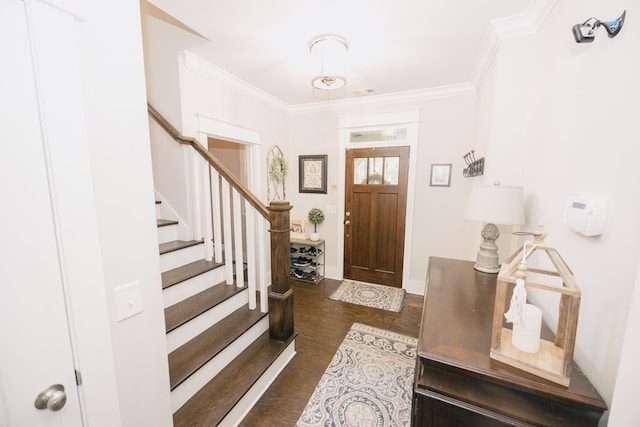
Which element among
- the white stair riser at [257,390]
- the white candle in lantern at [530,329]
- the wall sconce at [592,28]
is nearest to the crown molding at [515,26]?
the wall sconce at [592,28]

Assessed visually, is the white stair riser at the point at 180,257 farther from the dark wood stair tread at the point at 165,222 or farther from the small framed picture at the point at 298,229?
the small framed picture at the point at 298,229

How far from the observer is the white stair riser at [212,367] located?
1.45 metres

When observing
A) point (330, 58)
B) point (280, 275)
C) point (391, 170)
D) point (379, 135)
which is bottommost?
point (280, 275)

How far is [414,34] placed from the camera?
1.97 meters

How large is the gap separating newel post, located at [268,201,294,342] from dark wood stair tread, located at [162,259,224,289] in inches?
23.9

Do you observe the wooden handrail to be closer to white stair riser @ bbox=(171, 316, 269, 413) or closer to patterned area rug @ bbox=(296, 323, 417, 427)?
white stair riser @ bbox=(171, 316, 269, 413)

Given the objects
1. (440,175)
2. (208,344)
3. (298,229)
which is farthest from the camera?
(298,229)

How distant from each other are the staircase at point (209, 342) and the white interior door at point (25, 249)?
33.5 inches

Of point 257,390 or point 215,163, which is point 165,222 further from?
point 257,390

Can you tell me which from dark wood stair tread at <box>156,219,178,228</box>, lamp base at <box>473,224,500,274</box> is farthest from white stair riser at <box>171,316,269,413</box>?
lamp base at <box>473,224,500,274</box>

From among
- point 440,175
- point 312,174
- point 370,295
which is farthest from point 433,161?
point 370,295

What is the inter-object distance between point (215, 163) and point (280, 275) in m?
1.09

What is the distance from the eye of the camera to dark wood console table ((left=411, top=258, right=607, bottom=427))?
0.73m

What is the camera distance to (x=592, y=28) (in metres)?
0.92
